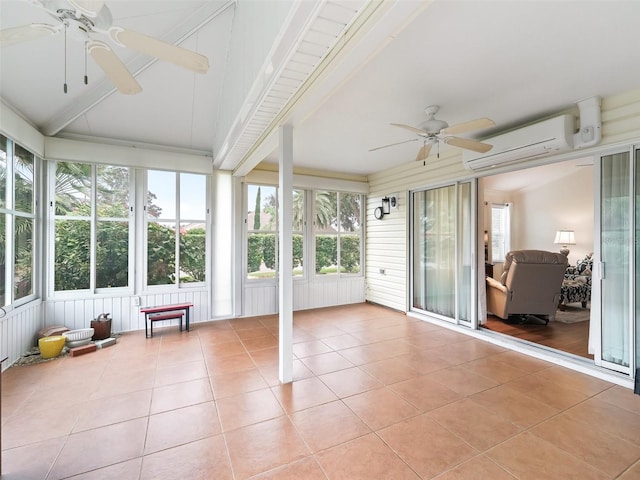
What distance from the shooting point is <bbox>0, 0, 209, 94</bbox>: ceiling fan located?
1562mm

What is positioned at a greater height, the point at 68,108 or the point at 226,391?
the point at 68,108

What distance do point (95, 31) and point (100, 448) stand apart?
2674 millimetres

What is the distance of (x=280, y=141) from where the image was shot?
3.00 m

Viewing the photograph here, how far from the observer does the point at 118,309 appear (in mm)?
4453

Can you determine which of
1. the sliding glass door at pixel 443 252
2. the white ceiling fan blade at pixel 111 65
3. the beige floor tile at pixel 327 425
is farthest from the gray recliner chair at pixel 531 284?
the white ceiling fan blade at pixel 111 65

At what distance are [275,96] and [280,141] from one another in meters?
0.58

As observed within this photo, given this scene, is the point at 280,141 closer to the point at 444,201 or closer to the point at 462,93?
the point at 462,93

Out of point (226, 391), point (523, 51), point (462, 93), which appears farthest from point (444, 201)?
point (226, 391)

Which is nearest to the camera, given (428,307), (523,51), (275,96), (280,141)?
(523,51)

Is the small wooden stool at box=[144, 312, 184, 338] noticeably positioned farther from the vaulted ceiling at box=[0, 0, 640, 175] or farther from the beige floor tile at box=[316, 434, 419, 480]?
the beige floor tile at box=[316, 434, 419, 480]

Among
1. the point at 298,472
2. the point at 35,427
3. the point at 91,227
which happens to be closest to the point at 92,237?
the point at 91,227

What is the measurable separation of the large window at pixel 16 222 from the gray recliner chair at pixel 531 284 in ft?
21.4

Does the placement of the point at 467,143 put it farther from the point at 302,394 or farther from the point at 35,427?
the point at 35,427

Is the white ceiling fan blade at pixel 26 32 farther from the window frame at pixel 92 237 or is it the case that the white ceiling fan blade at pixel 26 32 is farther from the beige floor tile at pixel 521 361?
the beige floor tile at pixel 521 361
